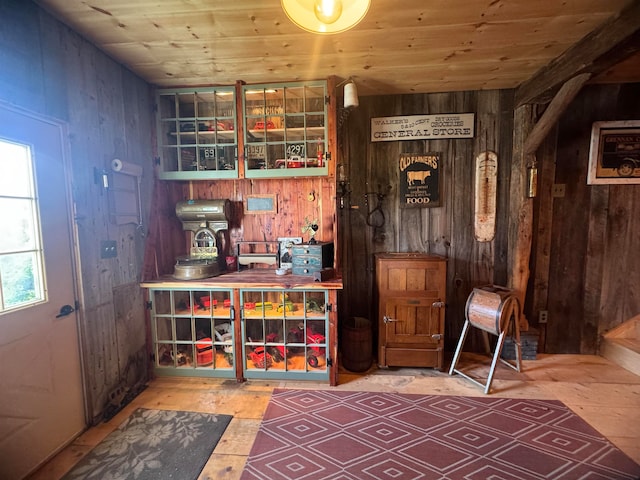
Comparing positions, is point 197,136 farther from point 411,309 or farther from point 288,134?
point 411,309

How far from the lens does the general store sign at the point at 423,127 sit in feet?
9.20

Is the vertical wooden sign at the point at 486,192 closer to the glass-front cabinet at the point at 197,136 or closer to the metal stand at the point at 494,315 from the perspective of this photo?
the metal stand at the point at 494,315

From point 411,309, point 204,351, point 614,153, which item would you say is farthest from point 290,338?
point 614,153

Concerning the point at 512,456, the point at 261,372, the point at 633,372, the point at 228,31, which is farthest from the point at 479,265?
the point at 228,31

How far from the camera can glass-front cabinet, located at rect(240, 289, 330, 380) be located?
7.81 ft

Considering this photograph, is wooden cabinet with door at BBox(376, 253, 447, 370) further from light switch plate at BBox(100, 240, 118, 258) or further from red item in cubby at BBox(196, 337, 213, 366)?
light switch plate at BBox(100, 240, 118, 258)

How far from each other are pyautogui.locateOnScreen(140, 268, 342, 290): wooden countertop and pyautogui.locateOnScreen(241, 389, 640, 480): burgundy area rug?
0.88 metres

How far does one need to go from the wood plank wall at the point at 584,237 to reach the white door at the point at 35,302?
3.93 m

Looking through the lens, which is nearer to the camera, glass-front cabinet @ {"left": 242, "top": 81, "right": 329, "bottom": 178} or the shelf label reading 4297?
glass-front cabinet @ {"left": 242, "top": 81, "right": 329, "bottom": 178}

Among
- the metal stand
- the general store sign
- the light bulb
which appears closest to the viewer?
the light bulb

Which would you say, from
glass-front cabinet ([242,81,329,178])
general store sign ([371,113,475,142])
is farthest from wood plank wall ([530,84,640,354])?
glass-front cabinet ([242,81,329,178])

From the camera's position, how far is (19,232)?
60.8 inches

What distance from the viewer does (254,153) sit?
2619mm

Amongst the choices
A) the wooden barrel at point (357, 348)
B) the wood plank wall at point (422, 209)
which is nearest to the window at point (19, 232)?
the wooden barrel at point (357, 348)
